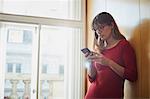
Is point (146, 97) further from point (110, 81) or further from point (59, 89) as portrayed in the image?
point (59, 89)

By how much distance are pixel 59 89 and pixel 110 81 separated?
1070 millimetres

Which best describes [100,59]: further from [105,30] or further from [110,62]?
[105,30]

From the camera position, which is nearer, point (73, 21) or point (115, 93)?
point (115, 93)

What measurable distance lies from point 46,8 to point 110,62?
1.41 m

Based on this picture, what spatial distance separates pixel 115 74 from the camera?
7.43 ft

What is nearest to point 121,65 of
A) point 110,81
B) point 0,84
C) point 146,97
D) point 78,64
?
point 110,81

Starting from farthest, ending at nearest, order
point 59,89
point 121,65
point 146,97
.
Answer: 1. point 59,89
2. point 121,65
3. point 146,97

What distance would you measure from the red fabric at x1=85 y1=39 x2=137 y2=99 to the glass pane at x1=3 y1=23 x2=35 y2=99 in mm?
998

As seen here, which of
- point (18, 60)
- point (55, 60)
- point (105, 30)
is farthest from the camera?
point (55, 60)

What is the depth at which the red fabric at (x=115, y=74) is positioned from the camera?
2.16m

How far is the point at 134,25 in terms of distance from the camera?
2252 mm

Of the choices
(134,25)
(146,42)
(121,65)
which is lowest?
(121,65)

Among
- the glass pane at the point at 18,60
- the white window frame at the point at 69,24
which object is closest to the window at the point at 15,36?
the glass pane at the point at 18,60

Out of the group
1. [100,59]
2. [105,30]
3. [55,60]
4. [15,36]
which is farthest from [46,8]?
[100,59]
